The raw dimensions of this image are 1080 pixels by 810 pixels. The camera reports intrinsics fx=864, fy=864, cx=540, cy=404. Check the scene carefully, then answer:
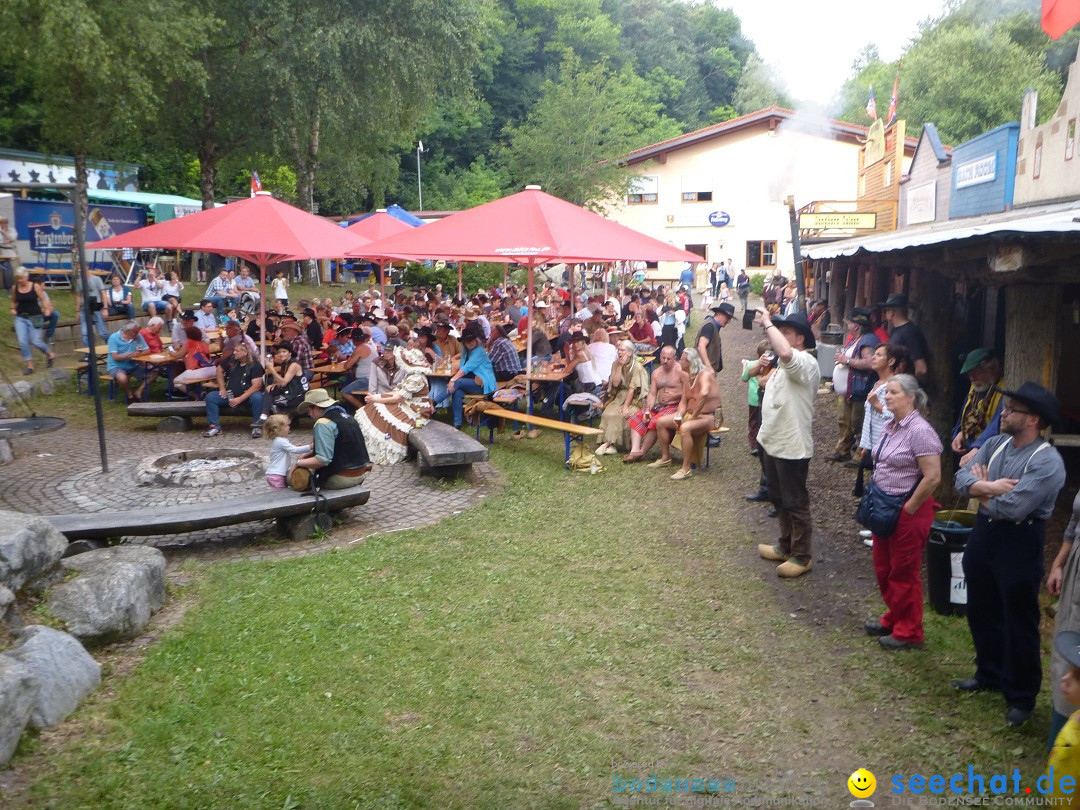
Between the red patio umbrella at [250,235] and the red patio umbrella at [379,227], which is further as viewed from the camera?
the red patio umbrella at [379,227]

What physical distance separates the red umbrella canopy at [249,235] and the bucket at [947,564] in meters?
7.70

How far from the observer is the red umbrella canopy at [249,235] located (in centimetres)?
1038

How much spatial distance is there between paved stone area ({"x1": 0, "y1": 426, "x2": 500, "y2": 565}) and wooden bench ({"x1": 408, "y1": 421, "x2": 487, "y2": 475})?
161 mm

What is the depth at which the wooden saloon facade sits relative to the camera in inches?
224

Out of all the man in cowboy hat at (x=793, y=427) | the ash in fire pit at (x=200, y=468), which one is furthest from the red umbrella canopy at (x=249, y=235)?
the man in cowboy hat at (x=793, y=427)

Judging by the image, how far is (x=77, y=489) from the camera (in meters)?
8.20

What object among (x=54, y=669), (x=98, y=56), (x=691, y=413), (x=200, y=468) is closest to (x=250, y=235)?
(x=200, y=468)

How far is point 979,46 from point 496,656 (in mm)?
39924

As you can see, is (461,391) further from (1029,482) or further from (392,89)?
(392,89)

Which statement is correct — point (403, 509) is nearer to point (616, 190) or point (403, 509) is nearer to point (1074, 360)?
point (1074, 360)

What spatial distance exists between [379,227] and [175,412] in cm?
674

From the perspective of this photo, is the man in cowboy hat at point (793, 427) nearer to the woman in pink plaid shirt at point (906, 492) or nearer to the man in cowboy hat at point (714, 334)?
the woman in pink plaid shirt at point (906, 492)

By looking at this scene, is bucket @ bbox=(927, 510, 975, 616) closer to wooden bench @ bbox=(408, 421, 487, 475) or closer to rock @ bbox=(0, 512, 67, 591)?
wooden bench @ bbox=(408, 421, 487, 475)

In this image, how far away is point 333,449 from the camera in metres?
7.21
